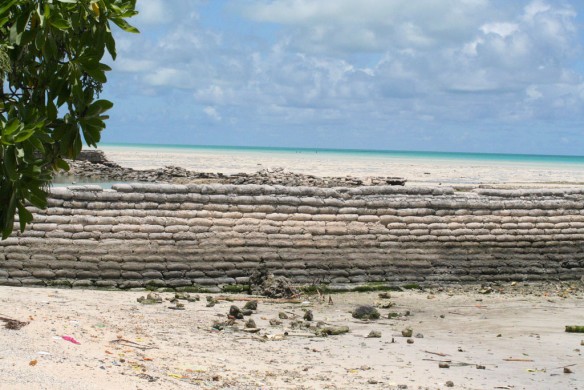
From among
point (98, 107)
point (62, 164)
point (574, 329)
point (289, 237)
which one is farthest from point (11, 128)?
point (289, 237)

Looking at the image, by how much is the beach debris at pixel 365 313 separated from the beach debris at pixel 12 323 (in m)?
4.60

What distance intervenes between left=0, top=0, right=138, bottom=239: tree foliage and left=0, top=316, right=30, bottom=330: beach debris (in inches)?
103

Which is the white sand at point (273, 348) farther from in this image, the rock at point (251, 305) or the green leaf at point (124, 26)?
the green leaf at point (124, 26)

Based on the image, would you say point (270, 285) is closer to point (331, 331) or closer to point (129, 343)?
point (331, 331)

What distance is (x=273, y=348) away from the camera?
9.63 meters

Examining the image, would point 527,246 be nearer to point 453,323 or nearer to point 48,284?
point 453,323

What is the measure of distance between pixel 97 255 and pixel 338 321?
3.68 metres

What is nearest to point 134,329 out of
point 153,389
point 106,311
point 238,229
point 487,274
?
point 106,311

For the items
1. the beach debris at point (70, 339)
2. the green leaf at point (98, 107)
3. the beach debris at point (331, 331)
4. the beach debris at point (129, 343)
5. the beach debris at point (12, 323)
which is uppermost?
the green leaf at point (98, 107)

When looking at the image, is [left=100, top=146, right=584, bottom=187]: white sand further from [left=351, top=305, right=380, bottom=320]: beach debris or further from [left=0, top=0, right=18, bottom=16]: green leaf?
[left=0, top=0, right=18, bottom=16]: green leaf

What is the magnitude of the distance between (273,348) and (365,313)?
2.19 m

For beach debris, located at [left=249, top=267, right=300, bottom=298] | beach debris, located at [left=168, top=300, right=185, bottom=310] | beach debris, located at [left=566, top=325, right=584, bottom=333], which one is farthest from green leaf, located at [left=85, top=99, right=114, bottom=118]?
beach debris, located at [left=566, top=325, right=584, bottom=333]

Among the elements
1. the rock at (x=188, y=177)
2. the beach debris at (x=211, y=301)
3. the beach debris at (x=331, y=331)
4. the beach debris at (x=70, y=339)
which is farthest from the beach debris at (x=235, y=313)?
the rock at (x=188, y=177)

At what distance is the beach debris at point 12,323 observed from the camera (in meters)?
8.09
